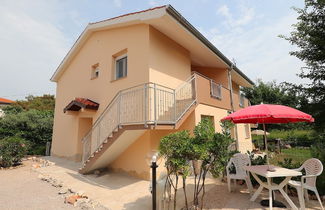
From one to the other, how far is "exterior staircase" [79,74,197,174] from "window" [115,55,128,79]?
2.12 meters

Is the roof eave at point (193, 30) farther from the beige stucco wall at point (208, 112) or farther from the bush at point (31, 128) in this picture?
the bush at point (31, 128)

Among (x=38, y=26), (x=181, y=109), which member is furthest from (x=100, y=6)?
(x=181, y=109)

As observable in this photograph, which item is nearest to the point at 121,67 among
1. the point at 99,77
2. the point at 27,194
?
the point at 99,77

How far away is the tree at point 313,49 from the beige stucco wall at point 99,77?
6809mm

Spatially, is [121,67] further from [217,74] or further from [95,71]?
[217,74]

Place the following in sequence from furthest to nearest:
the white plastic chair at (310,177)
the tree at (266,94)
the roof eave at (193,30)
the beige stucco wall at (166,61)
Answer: the tree at (266,94) < the beige stucco wall at (166,61) < the roof eave at (193,30) < the white plastic chair at (310,177)

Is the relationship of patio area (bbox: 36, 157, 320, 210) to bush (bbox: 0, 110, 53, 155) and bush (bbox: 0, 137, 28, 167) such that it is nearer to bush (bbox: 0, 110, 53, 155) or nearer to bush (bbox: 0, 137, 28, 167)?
bush (bbox: 0, 137, 28, 167)

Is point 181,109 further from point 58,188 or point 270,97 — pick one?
point 270,97

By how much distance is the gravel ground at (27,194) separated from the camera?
507cm

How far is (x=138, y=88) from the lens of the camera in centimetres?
789

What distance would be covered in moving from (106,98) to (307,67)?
9.96 meters

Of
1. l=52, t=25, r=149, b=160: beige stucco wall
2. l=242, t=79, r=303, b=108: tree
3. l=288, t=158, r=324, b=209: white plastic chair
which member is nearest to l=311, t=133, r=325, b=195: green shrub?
l=288, t=158, r=324, b=209: white plastic chair

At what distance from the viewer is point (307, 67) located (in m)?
7.70

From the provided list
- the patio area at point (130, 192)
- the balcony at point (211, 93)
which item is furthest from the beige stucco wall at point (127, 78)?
the patio area at point (130, 192)
